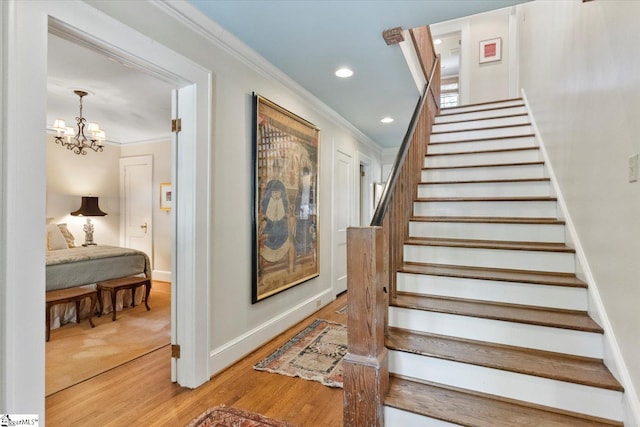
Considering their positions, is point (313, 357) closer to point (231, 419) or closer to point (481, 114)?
point (231, 419)

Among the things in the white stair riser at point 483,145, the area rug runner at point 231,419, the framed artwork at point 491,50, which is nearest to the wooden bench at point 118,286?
the area rug runner at point 231,419

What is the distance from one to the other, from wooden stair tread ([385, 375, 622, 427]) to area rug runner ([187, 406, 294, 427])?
676 mm

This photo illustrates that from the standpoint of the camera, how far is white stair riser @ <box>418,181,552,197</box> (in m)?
2.67

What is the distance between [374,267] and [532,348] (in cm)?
103

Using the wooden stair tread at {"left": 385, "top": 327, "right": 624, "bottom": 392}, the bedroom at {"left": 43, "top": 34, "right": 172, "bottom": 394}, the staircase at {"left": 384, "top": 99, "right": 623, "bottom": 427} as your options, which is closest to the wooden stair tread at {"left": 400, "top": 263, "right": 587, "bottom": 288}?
the staircase at {"left": 384, "top": 99, "right": 623, "bottom": 427}

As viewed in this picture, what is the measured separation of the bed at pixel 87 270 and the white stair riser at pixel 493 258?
344 cm

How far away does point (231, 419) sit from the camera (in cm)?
175

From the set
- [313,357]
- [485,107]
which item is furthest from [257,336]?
[485,107]

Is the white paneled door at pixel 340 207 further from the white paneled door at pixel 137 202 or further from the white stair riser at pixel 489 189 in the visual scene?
the white paneled door at pixel 137 202

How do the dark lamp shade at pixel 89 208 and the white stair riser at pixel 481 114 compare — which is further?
the dark lamp shade at pixel 89 208

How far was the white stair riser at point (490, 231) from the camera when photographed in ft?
7.54

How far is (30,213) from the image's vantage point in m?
1.28

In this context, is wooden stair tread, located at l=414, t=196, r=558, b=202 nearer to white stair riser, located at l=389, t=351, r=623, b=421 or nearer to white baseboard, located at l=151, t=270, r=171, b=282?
white stair riser, located at l=389, t=351, r=623, b=421

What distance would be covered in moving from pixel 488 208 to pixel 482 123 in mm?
1759
